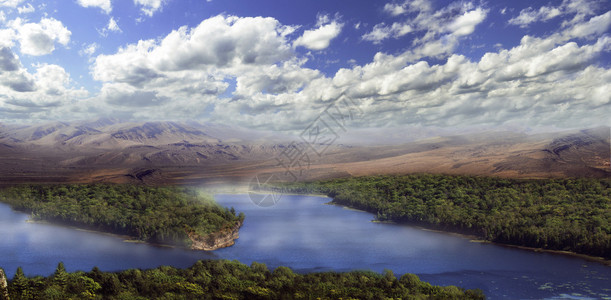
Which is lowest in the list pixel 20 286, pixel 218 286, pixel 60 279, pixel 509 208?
pixel 218 286

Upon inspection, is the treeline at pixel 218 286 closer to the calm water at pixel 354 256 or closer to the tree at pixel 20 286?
the tree at pixel 20 286

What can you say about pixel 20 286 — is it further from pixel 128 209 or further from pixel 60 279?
pixel 128 209

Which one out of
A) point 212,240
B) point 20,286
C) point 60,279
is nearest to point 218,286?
point 60,279

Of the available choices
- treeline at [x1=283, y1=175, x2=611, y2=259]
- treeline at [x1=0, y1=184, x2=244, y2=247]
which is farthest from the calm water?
treeline at [x1=283, y1=175, x2=611, y2=259]

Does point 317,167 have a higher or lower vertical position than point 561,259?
higher

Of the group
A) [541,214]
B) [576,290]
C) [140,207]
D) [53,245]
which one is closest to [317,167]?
[140,207]

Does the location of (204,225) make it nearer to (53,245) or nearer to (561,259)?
(53,245)

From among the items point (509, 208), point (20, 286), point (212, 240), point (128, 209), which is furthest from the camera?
point (128, 209)

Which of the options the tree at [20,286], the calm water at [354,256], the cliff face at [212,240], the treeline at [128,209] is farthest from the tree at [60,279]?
the treeline at [128,209]
